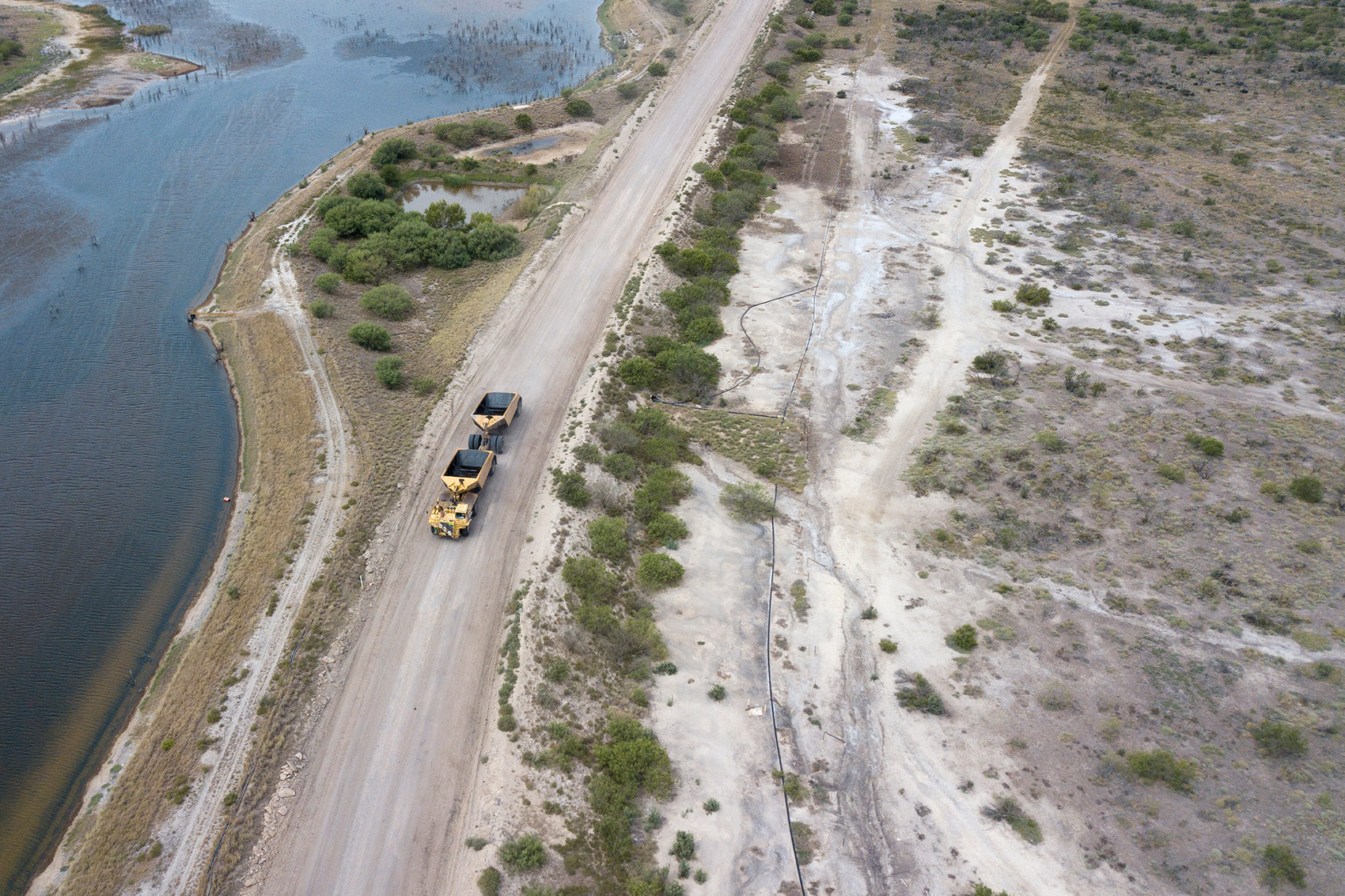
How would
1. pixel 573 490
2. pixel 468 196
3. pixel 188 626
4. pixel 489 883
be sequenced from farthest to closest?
pixel 468 196
pixel 573 490
pixel 188 626
pixel 489 883

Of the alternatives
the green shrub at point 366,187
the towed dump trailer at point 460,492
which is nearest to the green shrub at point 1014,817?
the towed dump trailer at point 460,492

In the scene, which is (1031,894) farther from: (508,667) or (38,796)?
(38,796)

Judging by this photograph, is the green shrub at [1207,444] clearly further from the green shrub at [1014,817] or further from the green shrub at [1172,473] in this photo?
the green shrub at [1014,817]

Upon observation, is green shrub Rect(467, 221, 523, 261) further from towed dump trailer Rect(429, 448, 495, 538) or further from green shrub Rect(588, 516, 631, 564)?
green shrub Rect(588, 516, 631, 564)

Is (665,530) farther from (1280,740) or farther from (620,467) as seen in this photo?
(1280,740)

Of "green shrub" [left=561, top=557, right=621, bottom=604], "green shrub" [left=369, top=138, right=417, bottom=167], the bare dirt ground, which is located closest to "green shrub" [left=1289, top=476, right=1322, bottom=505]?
"green shrub" [left=561, top=557, right=621, bottom=604]

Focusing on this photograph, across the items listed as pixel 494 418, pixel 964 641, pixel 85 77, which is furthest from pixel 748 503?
pixel 85 77

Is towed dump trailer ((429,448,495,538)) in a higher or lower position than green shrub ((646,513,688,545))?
higher
